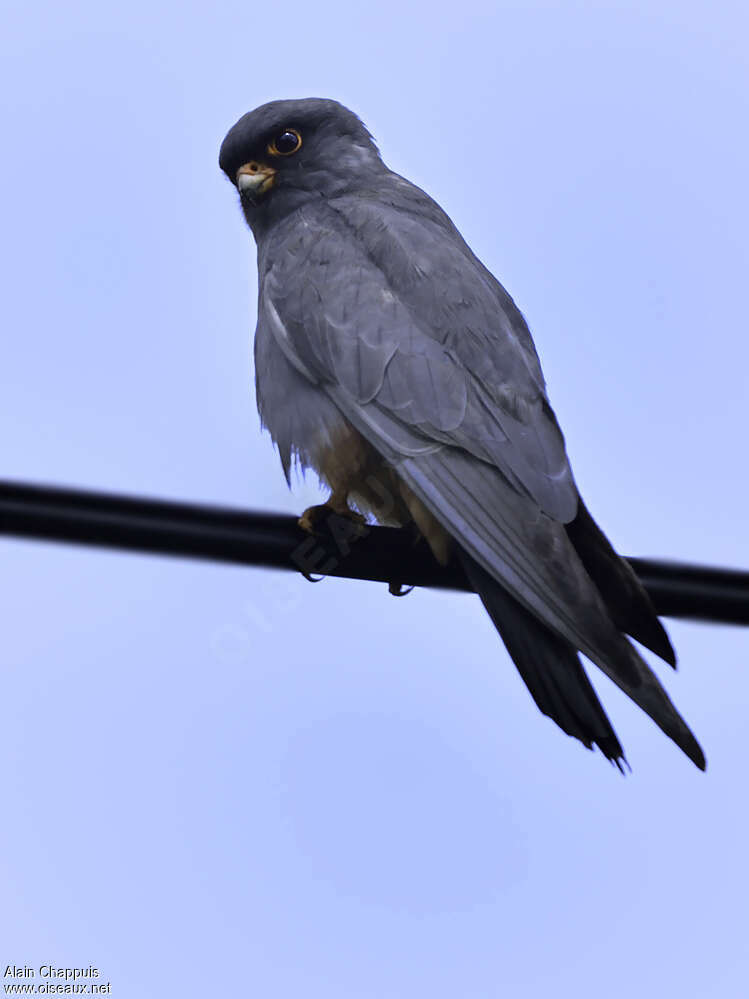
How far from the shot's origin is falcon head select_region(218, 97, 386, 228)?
18.2ft

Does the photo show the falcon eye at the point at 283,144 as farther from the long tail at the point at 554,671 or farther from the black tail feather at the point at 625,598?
the black tail feather at the point at 625,598

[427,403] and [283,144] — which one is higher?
[283,144]

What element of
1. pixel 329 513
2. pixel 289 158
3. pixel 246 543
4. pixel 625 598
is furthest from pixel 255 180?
pixel 246 543

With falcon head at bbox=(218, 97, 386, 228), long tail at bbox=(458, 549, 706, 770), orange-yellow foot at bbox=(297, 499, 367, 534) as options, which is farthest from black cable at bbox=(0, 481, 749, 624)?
falcon head at bbox=(218, 97, 386, 228)

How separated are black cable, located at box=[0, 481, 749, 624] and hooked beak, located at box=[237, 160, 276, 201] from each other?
2.38 metres

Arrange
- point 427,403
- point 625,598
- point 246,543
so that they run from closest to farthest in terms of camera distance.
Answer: point 246,543, point 625,598, point 427,403

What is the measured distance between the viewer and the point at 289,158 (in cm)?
564

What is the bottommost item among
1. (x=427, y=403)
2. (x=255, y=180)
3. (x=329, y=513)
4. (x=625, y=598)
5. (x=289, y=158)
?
(x=625, y=598)

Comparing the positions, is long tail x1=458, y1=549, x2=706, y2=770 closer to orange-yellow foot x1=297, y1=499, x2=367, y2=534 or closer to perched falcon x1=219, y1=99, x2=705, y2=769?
perched falcon x1=219, y1=99, x2=705, y2=769

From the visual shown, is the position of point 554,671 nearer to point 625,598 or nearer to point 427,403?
point 625,598

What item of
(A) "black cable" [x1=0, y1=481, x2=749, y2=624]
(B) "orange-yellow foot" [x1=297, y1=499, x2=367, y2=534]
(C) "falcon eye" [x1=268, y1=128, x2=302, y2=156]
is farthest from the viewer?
(C) "falcon eye" [x1=268, y1=128, x2=302, y2=156]

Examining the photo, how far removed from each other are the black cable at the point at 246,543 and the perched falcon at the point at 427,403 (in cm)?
26

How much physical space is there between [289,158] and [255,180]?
7.4 inches

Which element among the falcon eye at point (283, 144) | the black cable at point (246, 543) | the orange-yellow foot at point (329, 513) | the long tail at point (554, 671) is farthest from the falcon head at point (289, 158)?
the black cable at point (246, 543)
